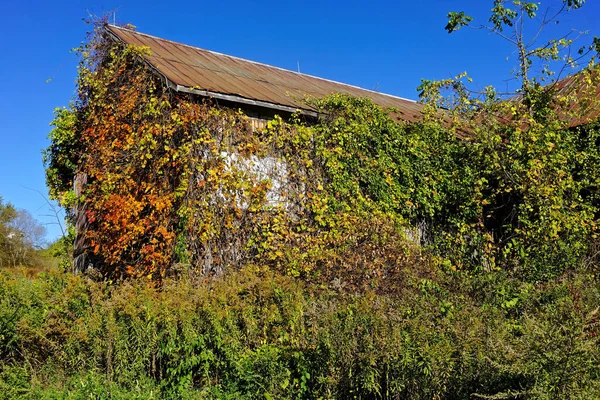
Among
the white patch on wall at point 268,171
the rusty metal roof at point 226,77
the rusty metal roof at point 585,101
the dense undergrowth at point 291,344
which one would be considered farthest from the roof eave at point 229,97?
the rusty metal roof at point 585,101

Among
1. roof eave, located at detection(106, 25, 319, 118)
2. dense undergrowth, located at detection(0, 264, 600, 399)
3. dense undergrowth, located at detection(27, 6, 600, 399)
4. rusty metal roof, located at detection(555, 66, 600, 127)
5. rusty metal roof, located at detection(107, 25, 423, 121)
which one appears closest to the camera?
dense undergrowth, located at detection(0, 264, 600, 399)

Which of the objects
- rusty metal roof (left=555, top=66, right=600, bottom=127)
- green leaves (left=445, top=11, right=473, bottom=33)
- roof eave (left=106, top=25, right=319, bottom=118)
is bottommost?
roof eave (left=106, top=25, right=319, bottom=118)

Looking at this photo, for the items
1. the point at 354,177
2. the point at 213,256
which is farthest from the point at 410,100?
the point at 213,256

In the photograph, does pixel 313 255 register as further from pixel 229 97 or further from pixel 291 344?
pixel 291 344

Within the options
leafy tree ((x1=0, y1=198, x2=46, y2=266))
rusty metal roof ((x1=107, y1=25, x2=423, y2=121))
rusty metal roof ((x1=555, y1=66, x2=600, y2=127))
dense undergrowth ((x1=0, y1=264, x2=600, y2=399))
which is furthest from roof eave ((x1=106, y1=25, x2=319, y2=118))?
leafy tree ((x1=0, y1=198, x2=46, y2=266))

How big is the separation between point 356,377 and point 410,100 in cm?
1514

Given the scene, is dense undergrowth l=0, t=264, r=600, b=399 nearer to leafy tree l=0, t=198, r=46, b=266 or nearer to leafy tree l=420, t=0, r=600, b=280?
leafy tree l=420, t=0, r=600, b=280

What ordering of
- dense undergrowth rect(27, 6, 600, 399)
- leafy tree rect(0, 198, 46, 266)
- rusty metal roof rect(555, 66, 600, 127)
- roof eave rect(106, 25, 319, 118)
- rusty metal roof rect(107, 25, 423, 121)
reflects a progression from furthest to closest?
leafy tree rect(0, 198, 46, 266), rusty metal roof rect(555, 66, 600, 127), rusty metal roof rect(107, 25, 423, 121), roof eave rect(106, 25, 319, 118), dense undergrowth rect(27, 6, 600, 399)

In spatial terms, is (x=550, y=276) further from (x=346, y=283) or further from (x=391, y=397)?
(x=391, y=397)

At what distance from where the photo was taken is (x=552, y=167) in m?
11.4

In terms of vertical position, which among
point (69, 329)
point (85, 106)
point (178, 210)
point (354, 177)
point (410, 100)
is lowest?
point (69, 329)

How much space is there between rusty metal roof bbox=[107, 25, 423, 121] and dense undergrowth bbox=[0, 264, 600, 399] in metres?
3.98

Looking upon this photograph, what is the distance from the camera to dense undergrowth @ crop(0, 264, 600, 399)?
4.62 m

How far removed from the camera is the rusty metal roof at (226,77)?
9656 millimetres
